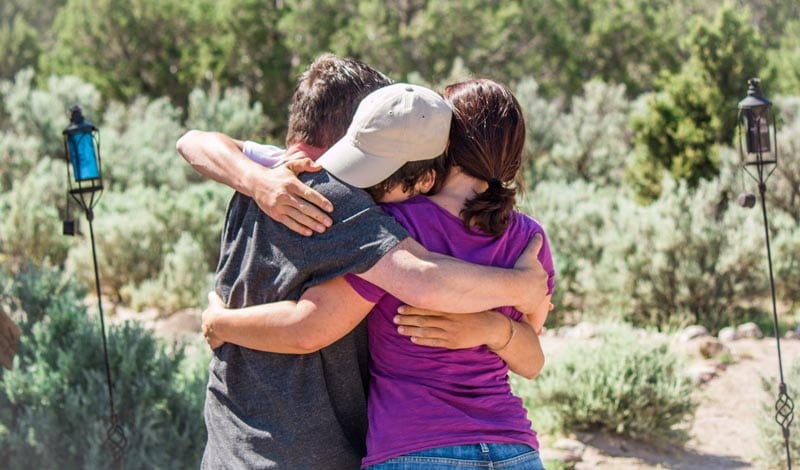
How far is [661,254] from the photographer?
808cm

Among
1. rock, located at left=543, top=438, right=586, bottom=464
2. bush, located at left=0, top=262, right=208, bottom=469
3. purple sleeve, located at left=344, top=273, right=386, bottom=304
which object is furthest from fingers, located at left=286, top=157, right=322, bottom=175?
rock, located at left=543, top=438, right=586, bottom=464

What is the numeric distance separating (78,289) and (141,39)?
1554cm

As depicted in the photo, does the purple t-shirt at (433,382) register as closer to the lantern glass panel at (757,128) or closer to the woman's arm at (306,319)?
the woman's arm at (306,319)

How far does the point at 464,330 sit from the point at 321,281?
306mm

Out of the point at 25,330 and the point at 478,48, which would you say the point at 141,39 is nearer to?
the point at 478,48

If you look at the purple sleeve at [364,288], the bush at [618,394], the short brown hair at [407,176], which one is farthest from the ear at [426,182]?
the bush at [618,394]

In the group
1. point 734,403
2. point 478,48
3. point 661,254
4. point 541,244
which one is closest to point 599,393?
point 734,403

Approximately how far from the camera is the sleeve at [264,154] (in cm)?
227

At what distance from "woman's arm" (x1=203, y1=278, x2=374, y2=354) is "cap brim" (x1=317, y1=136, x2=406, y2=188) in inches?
8.0

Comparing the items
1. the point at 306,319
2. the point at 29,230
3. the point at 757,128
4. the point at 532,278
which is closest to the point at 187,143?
the point at 306,319

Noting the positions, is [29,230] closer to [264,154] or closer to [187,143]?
[187,143]

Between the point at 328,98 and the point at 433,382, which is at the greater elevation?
the point at 328,98

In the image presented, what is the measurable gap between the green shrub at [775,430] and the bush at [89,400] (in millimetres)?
2881

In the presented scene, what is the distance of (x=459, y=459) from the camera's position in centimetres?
199
